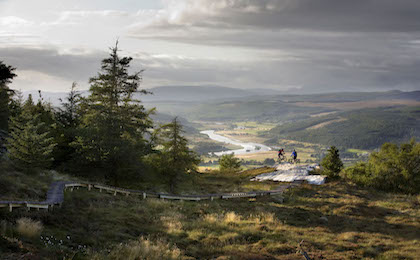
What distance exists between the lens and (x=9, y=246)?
9.66 metres

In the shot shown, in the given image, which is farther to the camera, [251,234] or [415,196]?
[415,196]

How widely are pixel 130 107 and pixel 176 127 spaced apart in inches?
547

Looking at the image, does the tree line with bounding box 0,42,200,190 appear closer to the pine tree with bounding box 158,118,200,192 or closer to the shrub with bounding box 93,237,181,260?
the pine tree with bounding box 158,118,200,192

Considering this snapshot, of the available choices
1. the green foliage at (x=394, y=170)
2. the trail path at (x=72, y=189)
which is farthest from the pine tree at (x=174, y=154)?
the green foliage at (x=394, y=170)

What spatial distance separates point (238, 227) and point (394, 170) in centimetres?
2835

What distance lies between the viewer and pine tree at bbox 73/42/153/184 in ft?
96.8

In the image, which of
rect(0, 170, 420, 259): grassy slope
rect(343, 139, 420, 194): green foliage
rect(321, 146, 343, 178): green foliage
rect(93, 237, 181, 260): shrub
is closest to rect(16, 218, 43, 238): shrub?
rect(0, 170, 420, 259): grassy slope

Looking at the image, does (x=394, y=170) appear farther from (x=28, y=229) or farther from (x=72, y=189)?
(x=28, y=229)

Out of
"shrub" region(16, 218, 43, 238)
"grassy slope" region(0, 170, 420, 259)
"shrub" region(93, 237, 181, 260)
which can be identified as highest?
"shrub" region(16, 218, 43, 238)

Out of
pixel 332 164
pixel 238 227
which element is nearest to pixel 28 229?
pixel 238 227

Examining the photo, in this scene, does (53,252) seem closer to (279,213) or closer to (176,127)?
(279,213)

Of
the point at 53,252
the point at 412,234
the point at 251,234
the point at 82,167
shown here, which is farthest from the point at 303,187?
the point at 53,252

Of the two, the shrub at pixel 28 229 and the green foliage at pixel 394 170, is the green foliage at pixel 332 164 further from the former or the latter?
the shrub at pixel 28 229

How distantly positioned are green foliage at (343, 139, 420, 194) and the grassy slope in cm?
798
